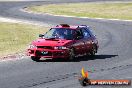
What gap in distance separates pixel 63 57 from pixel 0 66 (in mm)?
2993

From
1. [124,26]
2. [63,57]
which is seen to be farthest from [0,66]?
[124,26]

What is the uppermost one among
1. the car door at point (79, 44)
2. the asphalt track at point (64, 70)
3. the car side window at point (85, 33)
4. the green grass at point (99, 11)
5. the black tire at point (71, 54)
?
the green grass at point (99, 11)

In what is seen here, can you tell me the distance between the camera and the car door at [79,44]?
22.4 m

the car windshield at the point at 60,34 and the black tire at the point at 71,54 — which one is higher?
the car windshield at the point at 60,34

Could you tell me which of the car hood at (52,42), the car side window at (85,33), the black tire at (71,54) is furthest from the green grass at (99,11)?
the car hood at (52,42)

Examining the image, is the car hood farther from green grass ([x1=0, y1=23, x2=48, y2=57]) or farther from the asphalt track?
green grass ([x1=0, y1=23, x2=48, y2=57])

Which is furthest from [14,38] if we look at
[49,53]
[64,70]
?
[64,70]

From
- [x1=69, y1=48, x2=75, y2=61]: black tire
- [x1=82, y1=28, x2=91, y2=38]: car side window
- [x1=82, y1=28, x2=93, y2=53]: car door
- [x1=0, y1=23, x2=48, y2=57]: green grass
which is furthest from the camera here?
[x1=0, y1=23, x2=48, y2=57]: green grass

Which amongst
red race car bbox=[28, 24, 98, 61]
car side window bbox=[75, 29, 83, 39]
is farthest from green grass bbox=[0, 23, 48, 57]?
car side window bbox=[75, 29, 83, 39]

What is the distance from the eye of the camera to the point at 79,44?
2261 centimetres

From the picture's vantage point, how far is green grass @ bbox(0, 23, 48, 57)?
27.0 m

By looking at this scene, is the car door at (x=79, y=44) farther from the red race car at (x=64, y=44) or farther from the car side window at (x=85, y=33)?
the car side window at (x=85, y=33)

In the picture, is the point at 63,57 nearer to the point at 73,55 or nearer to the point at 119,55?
the point at 73,55

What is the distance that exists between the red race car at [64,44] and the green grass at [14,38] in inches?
122
